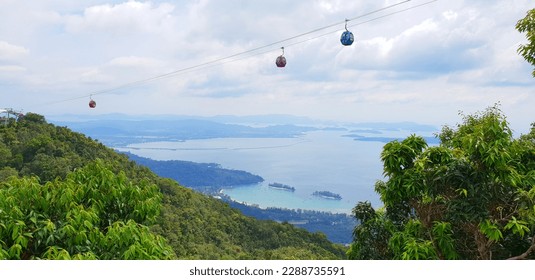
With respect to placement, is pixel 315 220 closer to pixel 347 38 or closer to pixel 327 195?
pixel 327 195

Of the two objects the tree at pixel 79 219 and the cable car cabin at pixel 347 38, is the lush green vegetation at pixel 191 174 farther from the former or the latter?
the tree at pixel 79 219

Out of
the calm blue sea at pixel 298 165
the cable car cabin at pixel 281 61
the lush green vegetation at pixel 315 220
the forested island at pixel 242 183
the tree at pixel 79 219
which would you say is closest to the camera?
the tree at pixel 79 219

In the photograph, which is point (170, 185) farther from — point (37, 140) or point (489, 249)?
point (489, 249)

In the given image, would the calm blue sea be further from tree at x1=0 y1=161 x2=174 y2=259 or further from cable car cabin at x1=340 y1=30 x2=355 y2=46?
tree at x1=0 y1=161 x2=174 y2=259

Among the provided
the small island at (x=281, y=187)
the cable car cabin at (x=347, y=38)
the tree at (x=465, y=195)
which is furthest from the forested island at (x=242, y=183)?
the tree at (x=465, y=195)

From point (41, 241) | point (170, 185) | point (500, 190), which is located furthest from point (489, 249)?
point (170, 185)

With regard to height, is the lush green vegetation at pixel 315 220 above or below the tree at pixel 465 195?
below
